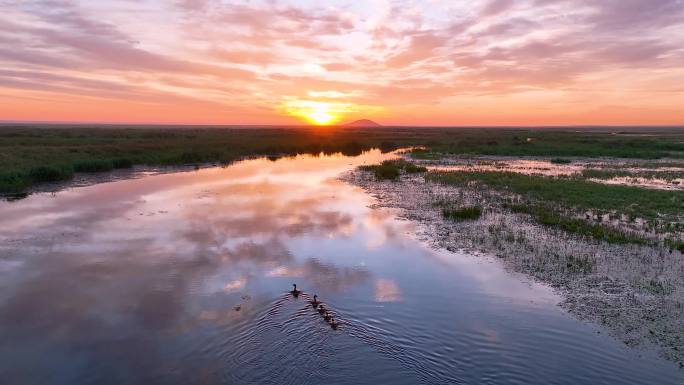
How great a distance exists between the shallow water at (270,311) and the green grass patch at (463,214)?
2.67 m

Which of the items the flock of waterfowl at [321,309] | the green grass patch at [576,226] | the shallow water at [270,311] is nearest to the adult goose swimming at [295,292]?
the flock of waterfowl at [321,309]

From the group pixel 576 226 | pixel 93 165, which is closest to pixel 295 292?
pixel 576 226

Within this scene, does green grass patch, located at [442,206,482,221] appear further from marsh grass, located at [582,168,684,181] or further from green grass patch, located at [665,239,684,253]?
marsh grass, located at [582,168,684,181]

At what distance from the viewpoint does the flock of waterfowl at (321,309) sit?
34.7 ft

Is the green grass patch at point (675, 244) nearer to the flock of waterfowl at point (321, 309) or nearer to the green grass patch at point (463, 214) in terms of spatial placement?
the green grass patch at point (463, 214)

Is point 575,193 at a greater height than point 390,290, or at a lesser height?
greater

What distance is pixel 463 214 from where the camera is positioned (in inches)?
823

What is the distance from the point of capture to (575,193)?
25.4m

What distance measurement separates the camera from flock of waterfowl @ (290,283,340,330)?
34.7 feet

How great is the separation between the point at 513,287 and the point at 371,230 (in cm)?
758

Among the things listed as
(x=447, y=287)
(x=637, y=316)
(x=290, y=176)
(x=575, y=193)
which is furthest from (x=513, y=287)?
(x=290, y=176)

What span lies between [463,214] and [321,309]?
1184cm

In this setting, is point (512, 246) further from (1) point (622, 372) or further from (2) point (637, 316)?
(1) point (622, 372)

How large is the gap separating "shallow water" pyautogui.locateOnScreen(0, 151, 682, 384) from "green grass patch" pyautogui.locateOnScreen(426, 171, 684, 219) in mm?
10313
